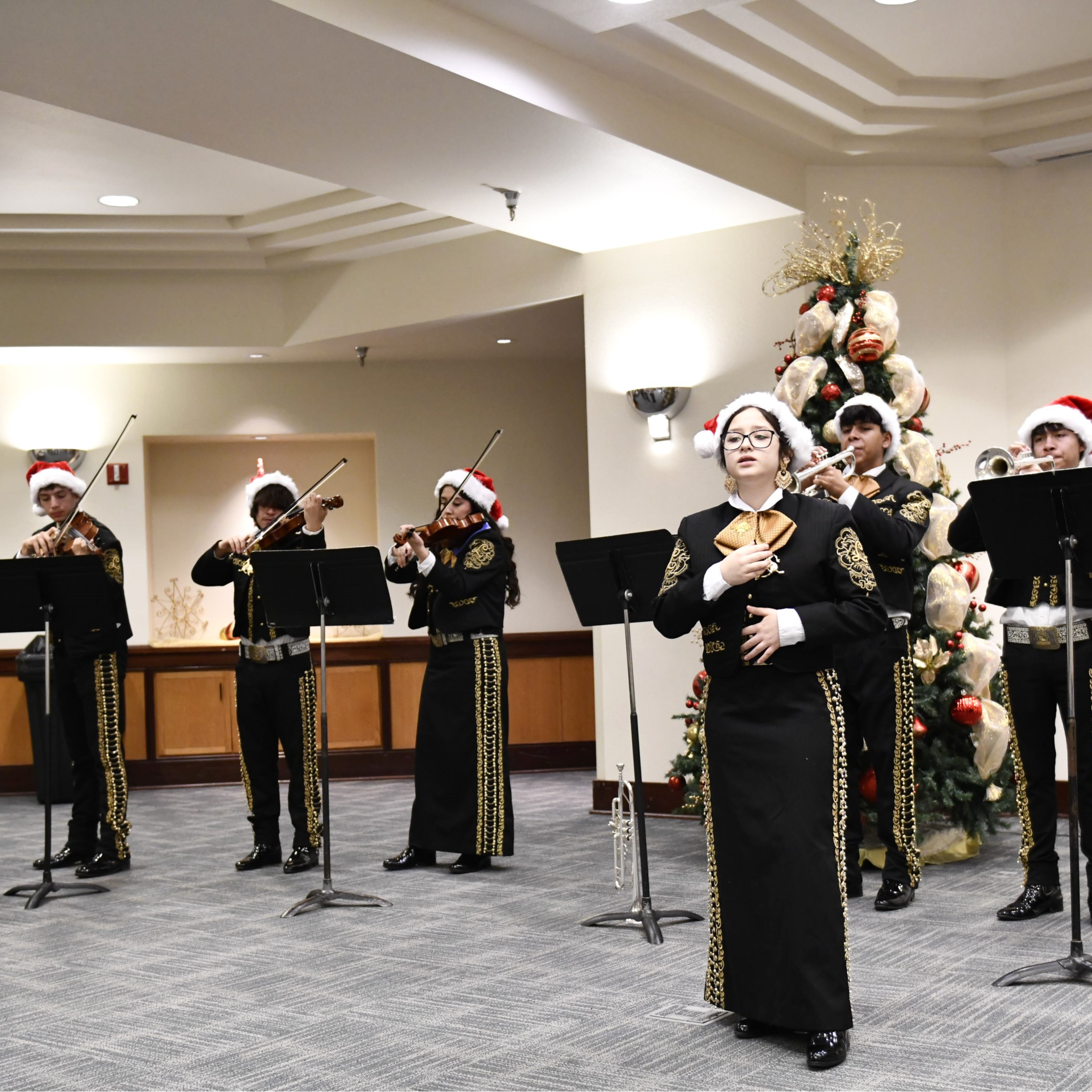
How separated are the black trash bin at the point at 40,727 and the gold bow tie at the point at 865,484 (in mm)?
5208

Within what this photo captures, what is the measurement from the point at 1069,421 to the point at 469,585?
94.5 inches

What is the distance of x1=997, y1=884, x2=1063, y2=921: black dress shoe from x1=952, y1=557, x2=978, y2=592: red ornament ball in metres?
1.35

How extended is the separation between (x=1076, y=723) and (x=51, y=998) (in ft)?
10.7

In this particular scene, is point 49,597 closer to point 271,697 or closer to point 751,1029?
point 271,697

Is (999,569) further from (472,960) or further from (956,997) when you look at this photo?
(472,960)

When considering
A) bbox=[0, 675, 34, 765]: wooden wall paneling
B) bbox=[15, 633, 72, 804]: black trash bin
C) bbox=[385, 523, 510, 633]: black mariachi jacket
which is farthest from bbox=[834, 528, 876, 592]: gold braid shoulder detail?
bbox=[0, 675, 34, 765]: wooden wall paneling

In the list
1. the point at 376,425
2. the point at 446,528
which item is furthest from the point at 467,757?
the point at 376,425

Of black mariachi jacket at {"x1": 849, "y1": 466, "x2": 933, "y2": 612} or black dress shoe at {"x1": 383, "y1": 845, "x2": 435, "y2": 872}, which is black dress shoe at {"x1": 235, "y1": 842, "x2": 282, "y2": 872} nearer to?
black dress shoe at {"x1": 383, "y1": 845, "x2": 435, "y2": 872}

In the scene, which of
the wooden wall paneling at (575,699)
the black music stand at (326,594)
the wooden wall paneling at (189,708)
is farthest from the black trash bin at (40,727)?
the black music stand at (326,594)

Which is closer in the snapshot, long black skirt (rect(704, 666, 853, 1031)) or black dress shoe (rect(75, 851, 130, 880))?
long black skirt (rect(704, 666, 853, 1031))

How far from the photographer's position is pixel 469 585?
5.32 m

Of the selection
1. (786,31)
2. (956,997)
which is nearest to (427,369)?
(786,31)

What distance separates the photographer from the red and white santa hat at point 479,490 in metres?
5.47

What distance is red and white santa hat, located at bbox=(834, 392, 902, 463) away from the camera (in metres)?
4.71
